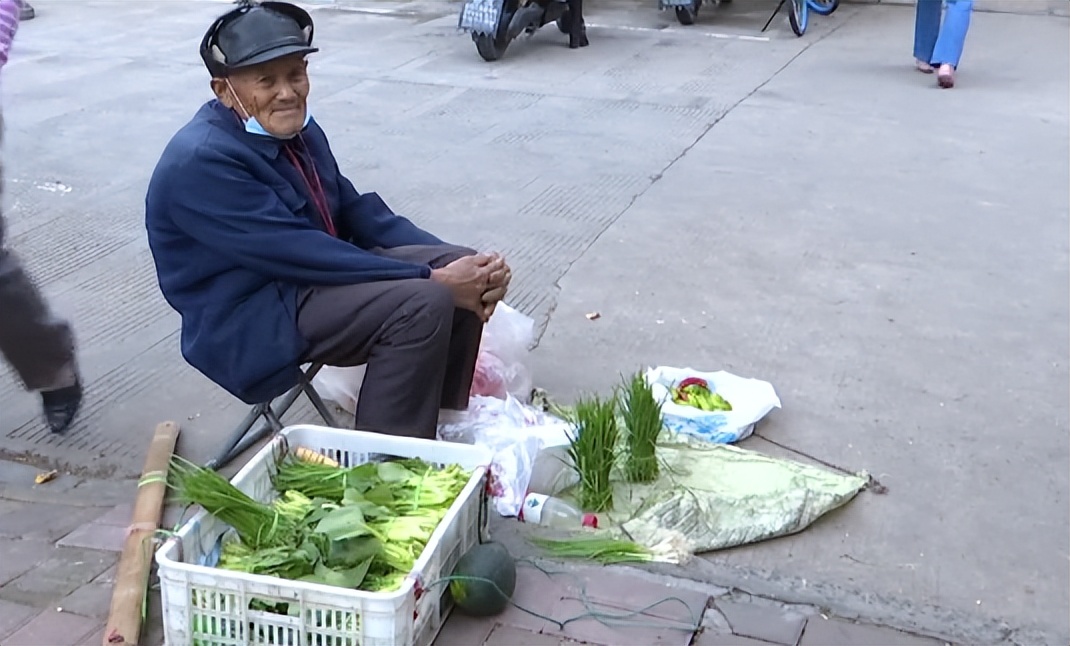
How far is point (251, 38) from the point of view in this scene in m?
2.81

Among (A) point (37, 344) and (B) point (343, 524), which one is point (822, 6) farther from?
(B) point (343, 524)

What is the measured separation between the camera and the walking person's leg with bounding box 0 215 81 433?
3350mm

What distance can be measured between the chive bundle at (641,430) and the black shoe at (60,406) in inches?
63.4

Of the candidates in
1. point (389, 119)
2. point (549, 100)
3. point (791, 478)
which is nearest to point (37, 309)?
point (791, 478)

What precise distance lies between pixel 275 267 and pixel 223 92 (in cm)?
44

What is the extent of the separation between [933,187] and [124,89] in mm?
5080

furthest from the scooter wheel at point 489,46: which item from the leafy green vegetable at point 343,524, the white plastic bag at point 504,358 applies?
the leafy green vegetable at point 343,524

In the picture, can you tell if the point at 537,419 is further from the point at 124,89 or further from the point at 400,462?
the point at 124,89

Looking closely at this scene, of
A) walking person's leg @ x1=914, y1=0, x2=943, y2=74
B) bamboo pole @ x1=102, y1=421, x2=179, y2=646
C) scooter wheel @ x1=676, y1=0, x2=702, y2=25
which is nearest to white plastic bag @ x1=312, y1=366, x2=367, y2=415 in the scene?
bamboo pole @ x1=102, y1=421, x2=179, y2=646

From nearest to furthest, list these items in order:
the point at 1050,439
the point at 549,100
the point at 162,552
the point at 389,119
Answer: the point at 162,552
the point at 1050,439
the point at 389,119
the point at 549,100

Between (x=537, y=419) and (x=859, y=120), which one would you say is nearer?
(x=537, y=419)

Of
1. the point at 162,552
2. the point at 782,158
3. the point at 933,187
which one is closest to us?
the point at 162,552

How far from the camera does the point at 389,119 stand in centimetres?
724

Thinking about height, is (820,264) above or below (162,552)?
below
